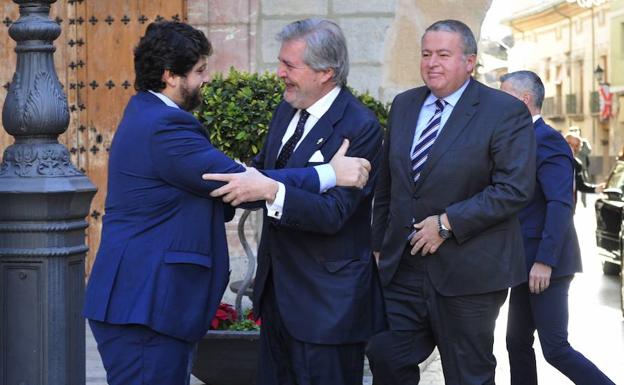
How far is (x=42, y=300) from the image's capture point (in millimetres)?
5398

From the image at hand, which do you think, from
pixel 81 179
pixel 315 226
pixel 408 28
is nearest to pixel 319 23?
pixel 315 226

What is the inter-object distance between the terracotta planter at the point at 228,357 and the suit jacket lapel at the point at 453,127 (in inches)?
84.2

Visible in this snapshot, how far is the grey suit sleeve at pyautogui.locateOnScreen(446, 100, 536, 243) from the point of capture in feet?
18.0

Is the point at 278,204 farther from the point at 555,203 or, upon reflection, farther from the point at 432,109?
the point at 555,203

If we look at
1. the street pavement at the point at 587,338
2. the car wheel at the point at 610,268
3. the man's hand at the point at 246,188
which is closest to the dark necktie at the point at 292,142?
the man's hand at the point at 246,188

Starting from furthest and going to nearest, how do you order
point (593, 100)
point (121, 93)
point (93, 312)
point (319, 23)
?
point (593, 100), point (121, 93), point (319, 23), point (93, 312)

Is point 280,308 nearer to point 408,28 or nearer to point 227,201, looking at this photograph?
point 227,201

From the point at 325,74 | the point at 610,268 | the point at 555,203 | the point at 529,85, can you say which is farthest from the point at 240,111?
the point at 610,268

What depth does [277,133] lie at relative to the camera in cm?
514

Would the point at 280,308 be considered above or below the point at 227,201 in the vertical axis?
below

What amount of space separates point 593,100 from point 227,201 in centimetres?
5663

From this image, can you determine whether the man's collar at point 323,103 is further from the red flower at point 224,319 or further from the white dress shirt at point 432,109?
the red flower at point 224,319

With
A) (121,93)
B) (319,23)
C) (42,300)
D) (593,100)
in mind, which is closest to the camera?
(319,23)

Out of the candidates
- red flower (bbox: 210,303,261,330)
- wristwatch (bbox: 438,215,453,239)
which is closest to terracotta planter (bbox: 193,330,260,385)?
red flower (bbox: 210,303,261,330)
